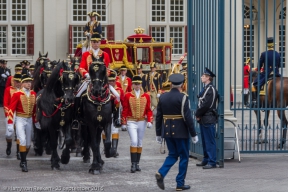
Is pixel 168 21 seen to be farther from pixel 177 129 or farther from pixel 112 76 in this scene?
pixel 177 129

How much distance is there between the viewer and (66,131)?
48.2ft

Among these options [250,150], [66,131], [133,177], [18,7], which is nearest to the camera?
[133,177]

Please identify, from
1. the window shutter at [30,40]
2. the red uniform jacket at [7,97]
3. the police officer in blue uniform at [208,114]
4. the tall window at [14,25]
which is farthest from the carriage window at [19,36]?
the police officer in blue uniform at [208,114]

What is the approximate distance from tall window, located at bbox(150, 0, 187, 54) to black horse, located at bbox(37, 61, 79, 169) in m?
22.4

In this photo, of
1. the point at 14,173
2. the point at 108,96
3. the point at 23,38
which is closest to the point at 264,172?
the point at 108,96

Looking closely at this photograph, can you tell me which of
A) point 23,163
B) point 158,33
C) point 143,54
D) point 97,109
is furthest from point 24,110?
point 158,33

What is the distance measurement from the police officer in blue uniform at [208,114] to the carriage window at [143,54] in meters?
15.1

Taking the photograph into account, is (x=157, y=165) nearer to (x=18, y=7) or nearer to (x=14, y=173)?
(x=14, y=173)

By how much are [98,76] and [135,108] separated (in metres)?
1.05

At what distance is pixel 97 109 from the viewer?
14.2 metres

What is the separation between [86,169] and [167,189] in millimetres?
2634

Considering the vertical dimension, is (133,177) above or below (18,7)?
below

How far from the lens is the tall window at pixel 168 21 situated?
37.2 metres

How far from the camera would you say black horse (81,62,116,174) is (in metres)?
13.9
